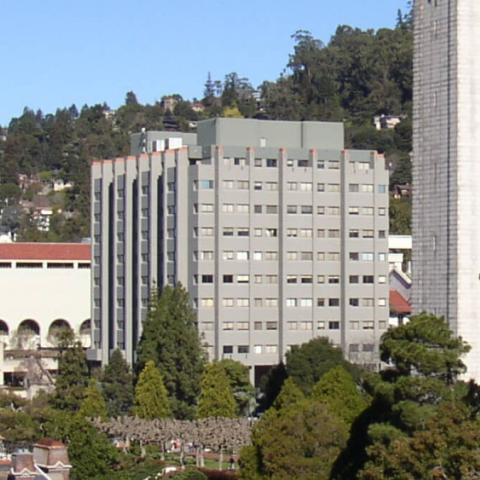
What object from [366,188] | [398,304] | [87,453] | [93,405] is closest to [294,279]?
[366,188]

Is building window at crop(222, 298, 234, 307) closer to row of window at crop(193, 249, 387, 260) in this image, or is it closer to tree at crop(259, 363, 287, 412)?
row of window at crop(193, 249, 387, 260)

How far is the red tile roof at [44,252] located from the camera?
443 ft

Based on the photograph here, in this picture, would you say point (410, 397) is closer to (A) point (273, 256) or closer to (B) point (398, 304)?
(A) point (273, 256)

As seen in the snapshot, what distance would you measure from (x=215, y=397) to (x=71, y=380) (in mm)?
7382

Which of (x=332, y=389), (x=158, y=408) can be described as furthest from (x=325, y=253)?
(x=332, y=389)

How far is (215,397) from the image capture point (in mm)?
94875

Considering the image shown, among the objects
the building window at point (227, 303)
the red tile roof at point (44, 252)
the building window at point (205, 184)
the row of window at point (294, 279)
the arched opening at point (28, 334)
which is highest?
the building window at point (205, 184)

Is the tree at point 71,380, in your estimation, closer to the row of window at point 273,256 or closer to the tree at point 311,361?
the tree at point 311,361

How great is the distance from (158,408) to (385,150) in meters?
98.6

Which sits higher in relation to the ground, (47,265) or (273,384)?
(47,265)

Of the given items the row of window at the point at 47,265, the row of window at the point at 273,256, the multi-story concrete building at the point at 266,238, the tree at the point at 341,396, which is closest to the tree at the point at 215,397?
the multi-story concrete building at the point at 266,238

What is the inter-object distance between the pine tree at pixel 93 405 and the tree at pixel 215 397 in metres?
4.96

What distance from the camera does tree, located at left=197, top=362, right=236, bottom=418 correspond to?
94250 mm

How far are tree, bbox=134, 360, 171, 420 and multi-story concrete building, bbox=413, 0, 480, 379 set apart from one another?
24354 millimetres
